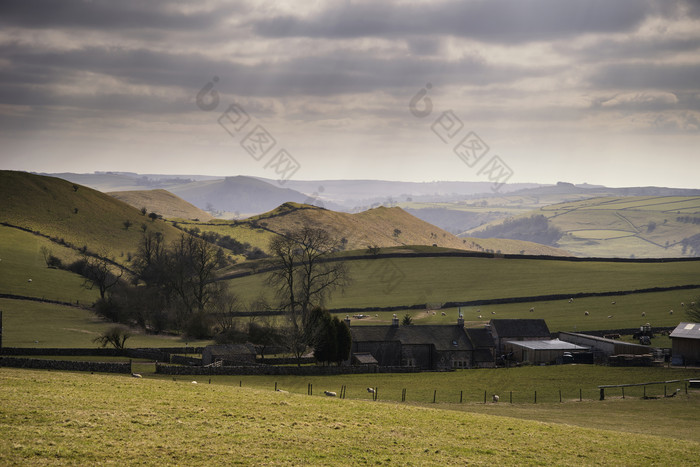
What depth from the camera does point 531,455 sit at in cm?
2645

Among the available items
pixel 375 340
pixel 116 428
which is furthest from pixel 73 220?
pixel 116 428

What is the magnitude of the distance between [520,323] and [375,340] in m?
19.1

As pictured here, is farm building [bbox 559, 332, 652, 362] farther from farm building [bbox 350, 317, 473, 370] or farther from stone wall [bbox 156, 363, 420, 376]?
stone wall [bbox 156, 363, 420, 376]

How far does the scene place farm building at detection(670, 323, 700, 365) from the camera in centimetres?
6370

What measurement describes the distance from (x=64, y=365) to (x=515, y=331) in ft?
163

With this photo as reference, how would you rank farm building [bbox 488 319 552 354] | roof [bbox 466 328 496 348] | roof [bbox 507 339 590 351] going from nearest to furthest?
roof [bbox 507 339 590 351] < roof [bbox 466 328 496 348] < farm building [bbox 488 319 552 354]

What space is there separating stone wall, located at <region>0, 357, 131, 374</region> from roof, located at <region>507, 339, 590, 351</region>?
43.5 metres

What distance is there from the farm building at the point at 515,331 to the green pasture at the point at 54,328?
114ft

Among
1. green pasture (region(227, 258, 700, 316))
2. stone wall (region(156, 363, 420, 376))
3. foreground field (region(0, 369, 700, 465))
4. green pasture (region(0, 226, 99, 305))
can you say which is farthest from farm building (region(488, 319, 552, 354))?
green pasture (region(0, 226, 99, 305))

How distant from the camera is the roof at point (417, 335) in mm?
72500

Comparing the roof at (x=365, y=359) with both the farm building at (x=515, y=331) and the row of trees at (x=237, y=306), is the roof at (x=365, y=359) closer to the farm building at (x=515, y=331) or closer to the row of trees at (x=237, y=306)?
the row of trees at (x=237, y=306)

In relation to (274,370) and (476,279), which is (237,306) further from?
(274,370)

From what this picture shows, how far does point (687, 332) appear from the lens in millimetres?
65812

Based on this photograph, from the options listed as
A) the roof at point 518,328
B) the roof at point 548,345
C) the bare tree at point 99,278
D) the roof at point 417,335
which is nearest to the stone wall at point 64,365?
the roof at point 417,335
